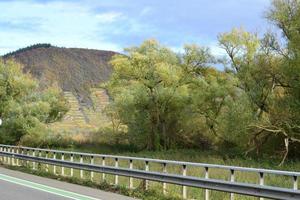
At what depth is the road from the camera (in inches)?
578

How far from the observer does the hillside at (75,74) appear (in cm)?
14448

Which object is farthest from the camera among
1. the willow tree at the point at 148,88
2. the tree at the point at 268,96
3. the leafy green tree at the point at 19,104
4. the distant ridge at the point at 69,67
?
the distant ridge at the point at 69,67

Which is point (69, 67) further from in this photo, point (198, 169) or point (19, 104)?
point (198, 169)

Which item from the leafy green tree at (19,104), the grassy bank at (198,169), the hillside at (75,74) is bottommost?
the grassy bank at (198,169)

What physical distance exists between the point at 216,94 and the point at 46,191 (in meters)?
44.7

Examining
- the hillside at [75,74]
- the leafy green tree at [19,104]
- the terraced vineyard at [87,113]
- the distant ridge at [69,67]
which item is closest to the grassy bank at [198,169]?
the leafy green tree at [19,104]

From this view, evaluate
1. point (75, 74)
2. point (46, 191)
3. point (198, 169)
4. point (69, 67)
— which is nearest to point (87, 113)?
point (75, 74)

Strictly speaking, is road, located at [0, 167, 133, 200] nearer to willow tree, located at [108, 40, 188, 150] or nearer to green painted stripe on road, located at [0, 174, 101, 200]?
green painted stripe on road, located at [0, 174, 101, 200]

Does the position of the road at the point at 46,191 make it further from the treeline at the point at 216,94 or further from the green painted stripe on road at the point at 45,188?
the treeline at the point at 216,94

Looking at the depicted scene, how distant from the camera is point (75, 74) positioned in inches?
6973

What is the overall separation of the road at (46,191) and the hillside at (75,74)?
353 ft

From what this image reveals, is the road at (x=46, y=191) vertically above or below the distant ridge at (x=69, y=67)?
below

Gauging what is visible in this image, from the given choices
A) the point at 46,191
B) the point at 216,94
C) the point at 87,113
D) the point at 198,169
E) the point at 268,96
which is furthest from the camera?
the point at 87,113

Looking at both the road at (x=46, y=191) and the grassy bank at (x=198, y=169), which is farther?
the grassy bank at (x=198, y=169)
